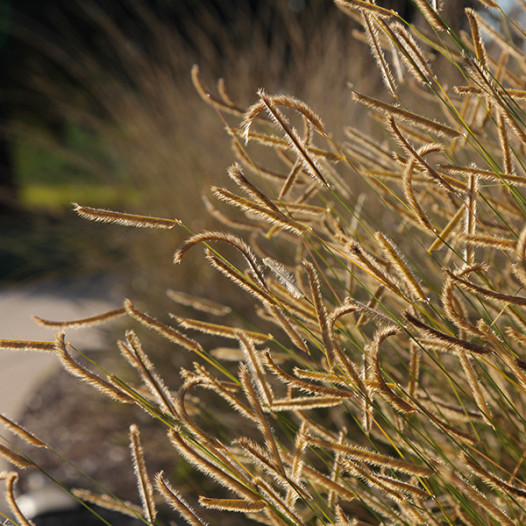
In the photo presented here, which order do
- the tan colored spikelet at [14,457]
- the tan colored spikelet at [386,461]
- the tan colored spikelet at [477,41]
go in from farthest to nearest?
1. the tan colored spikelet at [477,41]
2. the tan colored spikelet at [14,457]
3. the tan colored spikelet at [386,461]

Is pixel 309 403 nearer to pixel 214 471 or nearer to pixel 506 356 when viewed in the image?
pixel 214 471

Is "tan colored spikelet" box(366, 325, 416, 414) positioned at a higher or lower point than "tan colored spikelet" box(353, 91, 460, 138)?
lower

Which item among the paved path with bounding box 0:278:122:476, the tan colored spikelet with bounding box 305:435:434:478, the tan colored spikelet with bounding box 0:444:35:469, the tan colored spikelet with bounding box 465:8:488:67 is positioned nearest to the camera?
the tan colored spikelet with bounding box 305:435:434:478

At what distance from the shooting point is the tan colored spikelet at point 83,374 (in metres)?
1.01

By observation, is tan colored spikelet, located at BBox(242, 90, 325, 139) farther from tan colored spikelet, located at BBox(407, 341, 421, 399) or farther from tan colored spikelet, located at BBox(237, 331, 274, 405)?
tan colored spikelet, located at BBox(407, 341, 421, 399)

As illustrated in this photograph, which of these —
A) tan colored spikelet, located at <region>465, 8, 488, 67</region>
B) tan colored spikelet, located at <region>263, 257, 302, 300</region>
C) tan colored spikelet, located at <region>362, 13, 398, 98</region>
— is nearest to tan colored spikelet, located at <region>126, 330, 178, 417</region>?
tan colored spikelet, located at <region>263, 257, 302, 300</region>

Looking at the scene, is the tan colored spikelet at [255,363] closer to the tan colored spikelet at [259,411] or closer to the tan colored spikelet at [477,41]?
the tan colored spikelet at [259,411]

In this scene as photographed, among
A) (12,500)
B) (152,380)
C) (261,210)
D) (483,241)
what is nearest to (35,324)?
(12,500)

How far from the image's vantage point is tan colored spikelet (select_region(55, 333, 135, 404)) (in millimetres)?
1012

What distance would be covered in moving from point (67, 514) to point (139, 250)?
6.39 ft

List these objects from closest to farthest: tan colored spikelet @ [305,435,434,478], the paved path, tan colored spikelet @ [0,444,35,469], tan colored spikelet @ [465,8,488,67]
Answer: tan colored spikelet @ [305,435,434,478]
tan colored spikelet @ [0,444,35,469]
tan colored spikelet @ [465,8,488,67]
the paved path

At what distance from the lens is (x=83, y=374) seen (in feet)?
3.33

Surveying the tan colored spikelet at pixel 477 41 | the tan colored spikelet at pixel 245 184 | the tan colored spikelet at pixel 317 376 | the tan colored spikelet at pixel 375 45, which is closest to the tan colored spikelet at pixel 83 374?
the tan colored spikelet at pixel 317 376

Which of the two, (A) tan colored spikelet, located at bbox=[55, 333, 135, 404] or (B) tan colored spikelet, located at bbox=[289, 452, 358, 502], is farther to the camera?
(B) tan colored spikelet, located at bbox=[289, 452, 358, 502]
